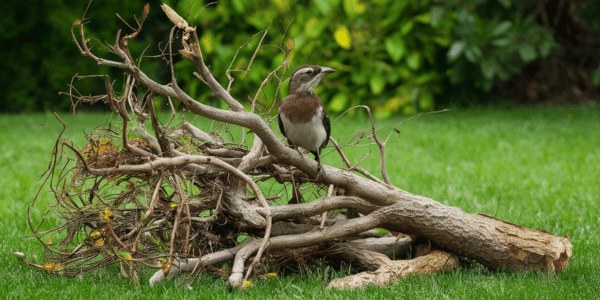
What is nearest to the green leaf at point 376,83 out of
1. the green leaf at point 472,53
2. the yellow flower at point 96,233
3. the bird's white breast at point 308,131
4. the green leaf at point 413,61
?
the green leaf at point 413,61

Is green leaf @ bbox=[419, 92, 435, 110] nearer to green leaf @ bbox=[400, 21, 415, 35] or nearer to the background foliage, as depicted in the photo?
the background foliage

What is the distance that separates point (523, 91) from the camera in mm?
13531

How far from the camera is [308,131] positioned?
4.68 metres

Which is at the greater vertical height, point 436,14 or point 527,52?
point 436,14

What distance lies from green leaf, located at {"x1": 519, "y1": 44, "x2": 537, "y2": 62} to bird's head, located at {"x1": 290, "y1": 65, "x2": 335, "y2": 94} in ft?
22.7

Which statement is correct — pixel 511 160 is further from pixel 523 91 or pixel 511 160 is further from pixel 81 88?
pixel 81 88

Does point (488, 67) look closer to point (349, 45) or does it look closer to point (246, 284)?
point (349, 45)

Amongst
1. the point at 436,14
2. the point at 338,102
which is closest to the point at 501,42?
the point at 436,14

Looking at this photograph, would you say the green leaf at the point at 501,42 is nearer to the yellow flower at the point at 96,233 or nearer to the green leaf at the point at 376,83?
the green leaf at the point at 376,83

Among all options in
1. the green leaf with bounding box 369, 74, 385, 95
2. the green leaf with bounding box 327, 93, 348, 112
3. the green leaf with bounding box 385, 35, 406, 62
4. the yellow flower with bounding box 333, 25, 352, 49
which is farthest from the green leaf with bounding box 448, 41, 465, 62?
the green leaf with bounding box 327, 93, 348, 112

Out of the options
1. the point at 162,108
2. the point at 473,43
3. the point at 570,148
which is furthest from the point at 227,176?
the point at 162,108

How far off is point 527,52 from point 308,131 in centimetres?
713

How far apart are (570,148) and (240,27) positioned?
15.9 ft

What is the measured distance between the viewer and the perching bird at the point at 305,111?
183 inches
